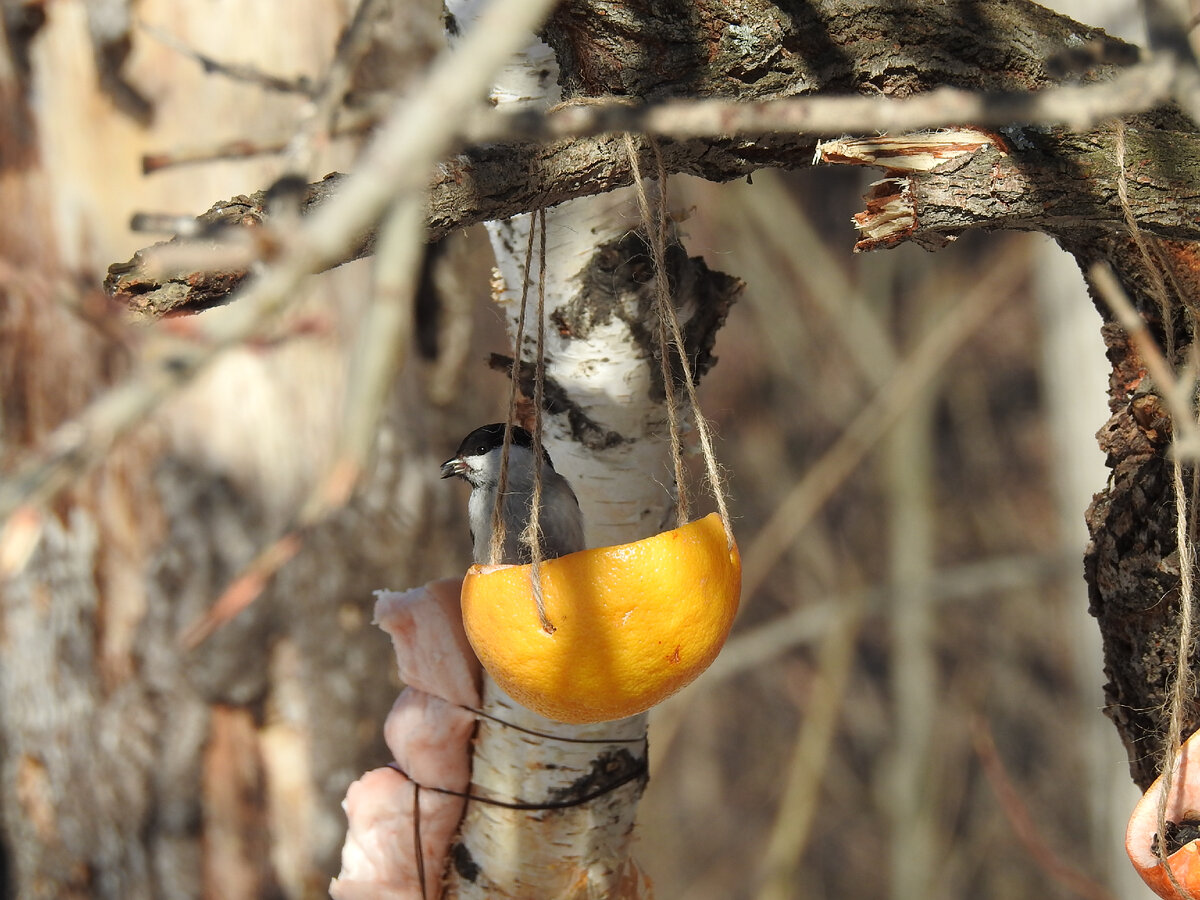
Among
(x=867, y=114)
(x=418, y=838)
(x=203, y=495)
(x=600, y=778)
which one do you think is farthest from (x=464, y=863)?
(x=203, y=495)

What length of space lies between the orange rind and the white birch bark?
21.2 inches

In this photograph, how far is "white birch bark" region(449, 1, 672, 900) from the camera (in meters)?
1.08

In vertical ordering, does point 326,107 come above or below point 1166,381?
above

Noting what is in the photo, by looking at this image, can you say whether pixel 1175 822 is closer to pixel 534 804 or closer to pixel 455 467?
pixel 534 804

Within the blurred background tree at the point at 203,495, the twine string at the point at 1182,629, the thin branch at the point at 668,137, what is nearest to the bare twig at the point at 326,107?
the thin branch at the point at 668,137

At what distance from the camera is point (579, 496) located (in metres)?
1.17

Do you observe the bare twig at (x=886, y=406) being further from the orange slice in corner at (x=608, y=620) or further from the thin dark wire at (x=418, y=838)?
the orange slice in corner at (x=608, y=620)

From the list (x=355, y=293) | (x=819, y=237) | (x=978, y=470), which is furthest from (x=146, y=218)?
(x=978, y=470)

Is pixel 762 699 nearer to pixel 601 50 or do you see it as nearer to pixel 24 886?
pixel 24 886

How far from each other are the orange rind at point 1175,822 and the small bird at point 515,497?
2.00 ft

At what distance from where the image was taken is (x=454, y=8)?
3.45ft

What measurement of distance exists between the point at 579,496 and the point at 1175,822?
66cm

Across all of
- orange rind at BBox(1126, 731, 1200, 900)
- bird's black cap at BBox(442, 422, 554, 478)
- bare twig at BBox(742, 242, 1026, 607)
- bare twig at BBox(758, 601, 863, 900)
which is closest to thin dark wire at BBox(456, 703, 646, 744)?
bird's black cap at BBox(442, 422, 554, 478)

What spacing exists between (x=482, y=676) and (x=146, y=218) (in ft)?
2.25
